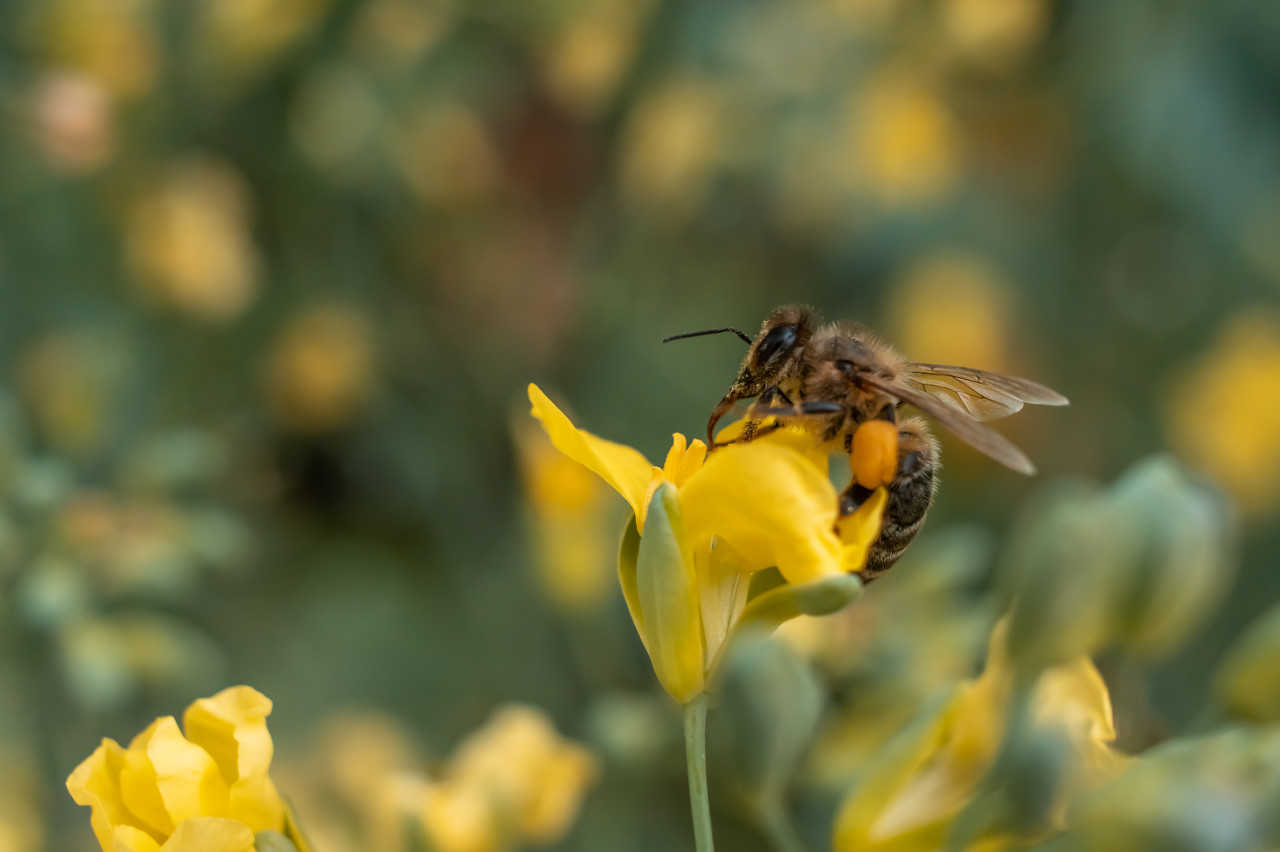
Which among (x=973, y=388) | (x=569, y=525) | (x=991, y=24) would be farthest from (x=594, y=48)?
(x=973, y=388)

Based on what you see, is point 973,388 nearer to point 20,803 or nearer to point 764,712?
point 764,712

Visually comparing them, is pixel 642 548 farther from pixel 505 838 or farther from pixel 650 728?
pixel 650 728

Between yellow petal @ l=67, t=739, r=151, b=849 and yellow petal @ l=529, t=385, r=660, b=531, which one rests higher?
yellow petal @ l=529, t=385, r=660, b=531

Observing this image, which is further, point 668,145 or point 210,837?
point 668,145

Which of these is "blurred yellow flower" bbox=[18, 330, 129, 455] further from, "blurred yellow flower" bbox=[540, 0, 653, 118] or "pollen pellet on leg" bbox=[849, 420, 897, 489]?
"pollen pellet on leg" bbox=[849, 420, 897, 489]

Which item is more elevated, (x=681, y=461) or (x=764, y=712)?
(x=681, y=461)

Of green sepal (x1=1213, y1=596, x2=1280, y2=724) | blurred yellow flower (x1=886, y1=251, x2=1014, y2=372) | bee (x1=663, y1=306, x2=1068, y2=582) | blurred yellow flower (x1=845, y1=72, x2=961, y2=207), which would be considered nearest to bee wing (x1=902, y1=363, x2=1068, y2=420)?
bee (x1=663, y1=306, x2=1068, y2=582)

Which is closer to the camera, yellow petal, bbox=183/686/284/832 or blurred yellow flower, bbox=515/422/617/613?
yellow petal, bbox=183/686/284/832

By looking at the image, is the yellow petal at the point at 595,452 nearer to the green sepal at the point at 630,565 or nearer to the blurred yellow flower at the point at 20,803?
the green sepal at the point at 630,565
